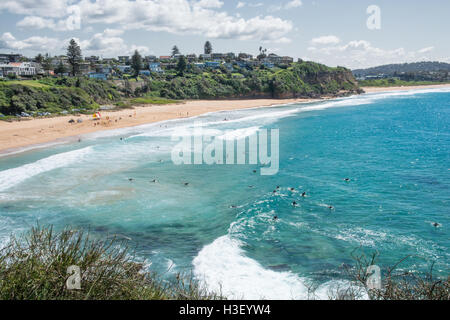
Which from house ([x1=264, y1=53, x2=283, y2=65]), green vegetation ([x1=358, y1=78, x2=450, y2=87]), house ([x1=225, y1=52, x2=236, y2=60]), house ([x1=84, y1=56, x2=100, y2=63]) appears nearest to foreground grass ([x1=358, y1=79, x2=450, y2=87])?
green vegetation ([x1=358, y1=78, x2=450, y2=87])

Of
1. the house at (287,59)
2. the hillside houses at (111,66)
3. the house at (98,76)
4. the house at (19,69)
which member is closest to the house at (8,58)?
the hillside houses at (111,66)

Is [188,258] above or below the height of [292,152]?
below

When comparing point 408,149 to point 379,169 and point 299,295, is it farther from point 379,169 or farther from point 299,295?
point 299,295

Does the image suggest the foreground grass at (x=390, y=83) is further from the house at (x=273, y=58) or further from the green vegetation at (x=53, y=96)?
the green vegetation at (x=53, y=96)

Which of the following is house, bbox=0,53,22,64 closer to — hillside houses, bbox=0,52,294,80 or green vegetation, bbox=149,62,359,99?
hillside houses, bbox=0,52,294,80

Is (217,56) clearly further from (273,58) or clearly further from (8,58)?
(8,58)

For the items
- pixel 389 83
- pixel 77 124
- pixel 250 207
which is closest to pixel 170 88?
pixel 77 124
